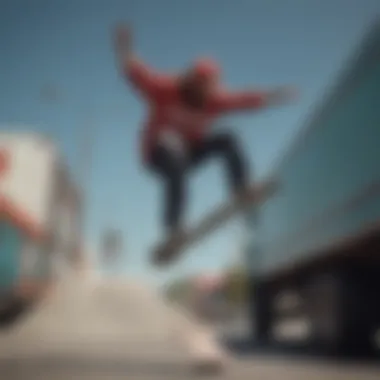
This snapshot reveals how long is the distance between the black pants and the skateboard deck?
228 mm

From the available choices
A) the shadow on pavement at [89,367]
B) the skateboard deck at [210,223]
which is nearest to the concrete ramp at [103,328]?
the shadow on pavement at [89,367]

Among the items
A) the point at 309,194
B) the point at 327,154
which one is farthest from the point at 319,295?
the point at 327,154

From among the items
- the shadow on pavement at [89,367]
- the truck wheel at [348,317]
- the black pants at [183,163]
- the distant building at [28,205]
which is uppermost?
the distant building at [28,205]

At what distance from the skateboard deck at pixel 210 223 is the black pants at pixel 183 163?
9.0 inches

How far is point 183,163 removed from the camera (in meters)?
4.60

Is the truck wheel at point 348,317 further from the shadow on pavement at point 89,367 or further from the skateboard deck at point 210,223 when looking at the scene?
the skateboard deck at point 210,223

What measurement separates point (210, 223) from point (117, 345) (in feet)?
19.2

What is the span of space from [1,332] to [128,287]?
3.08 m

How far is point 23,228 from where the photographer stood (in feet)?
38.5

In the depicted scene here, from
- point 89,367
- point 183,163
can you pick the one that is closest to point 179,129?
point 183,163

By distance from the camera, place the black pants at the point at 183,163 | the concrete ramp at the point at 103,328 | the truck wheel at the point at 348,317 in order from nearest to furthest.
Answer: the black pants at the point at 183,163
the concrete ramp at the point at 103,328
the truck wheel at the point at 348,317

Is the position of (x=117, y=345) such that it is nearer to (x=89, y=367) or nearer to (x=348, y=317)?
(x=89, y=367)

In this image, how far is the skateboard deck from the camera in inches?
195

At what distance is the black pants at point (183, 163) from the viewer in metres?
4.57
